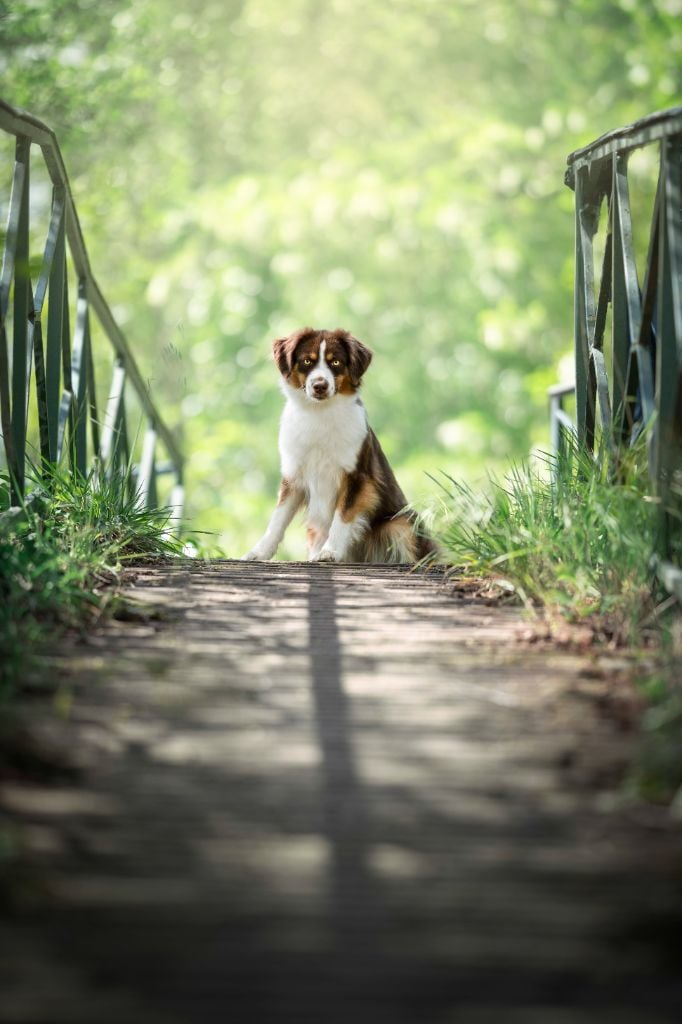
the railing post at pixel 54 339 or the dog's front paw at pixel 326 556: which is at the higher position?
the railing post at pixel 54 339

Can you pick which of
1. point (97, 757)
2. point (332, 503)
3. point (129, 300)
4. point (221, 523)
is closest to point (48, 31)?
point (129, 300)

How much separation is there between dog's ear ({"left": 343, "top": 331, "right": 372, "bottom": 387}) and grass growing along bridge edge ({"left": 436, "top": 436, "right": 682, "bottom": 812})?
143cm

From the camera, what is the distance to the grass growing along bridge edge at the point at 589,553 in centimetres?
310

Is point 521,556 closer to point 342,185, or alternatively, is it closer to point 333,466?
point 333,466

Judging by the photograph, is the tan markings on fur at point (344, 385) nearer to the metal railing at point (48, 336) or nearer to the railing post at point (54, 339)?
the metal railing at point (48, 336)

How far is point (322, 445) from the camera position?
6016mm

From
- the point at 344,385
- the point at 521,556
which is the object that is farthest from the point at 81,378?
the point at 521,556

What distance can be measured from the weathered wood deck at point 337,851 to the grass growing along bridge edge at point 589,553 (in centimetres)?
15

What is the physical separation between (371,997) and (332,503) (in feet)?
14.5

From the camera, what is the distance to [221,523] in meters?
21.1

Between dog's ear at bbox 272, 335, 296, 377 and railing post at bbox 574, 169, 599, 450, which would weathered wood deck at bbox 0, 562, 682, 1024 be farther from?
dog's ear at bbox 272, 335, 296, 377

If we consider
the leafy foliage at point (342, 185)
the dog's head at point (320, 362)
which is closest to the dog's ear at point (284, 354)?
the dog's head at point (320, 362)

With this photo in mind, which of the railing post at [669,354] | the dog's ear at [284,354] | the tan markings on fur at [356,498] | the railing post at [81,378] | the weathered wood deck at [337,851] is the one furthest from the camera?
the dog's ear at [284,354]

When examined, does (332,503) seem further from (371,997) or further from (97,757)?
(371,997)
